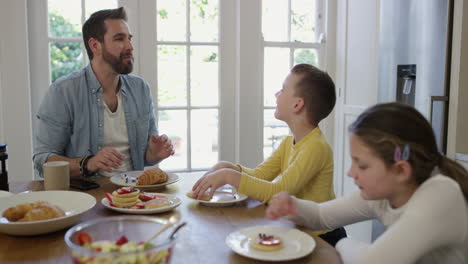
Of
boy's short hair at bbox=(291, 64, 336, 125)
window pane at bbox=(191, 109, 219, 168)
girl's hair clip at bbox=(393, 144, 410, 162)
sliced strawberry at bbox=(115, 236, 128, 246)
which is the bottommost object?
window pane at bbox=(191, 109, 219, 168)

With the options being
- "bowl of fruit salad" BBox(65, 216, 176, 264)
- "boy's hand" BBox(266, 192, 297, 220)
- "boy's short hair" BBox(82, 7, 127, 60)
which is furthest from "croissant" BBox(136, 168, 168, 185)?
"boy's short hair" BBox(82, 7, 127, 60)

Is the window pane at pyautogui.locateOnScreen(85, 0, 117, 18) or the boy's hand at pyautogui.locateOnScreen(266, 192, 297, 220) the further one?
the window pane at pyautogui.locateOnScreen(85, 0, 117, 18)

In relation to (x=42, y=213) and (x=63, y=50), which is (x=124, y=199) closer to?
(x=42, y=213)

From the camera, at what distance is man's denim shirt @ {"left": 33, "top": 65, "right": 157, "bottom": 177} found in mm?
1962

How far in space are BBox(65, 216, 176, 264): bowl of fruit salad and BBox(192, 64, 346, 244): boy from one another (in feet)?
1.68

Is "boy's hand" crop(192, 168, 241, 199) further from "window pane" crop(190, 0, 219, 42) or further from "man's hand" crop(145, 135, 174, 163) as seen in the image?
"window pane" crop(190, 0, 219, 42)

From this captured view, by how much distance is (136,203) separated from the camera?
127cm

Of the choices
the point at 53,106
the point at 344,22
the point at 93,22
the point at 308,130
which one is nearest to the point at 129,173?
the point at 53,106

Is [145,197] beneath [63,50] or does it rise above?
beneath

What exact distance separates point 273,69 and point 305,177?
177 cm

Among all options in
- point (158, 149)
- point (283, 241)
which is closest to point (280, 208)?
point (283, 241)

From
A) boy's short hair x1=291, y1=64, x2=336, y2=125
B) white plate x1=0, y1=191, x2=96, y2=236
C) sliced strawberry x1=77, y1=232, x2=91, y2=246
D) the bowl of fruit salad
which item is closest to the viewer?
the bowl of fruit salad

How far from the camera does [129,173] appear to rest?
1.72 meters

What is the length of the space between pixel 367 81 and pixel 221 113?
1.02m
